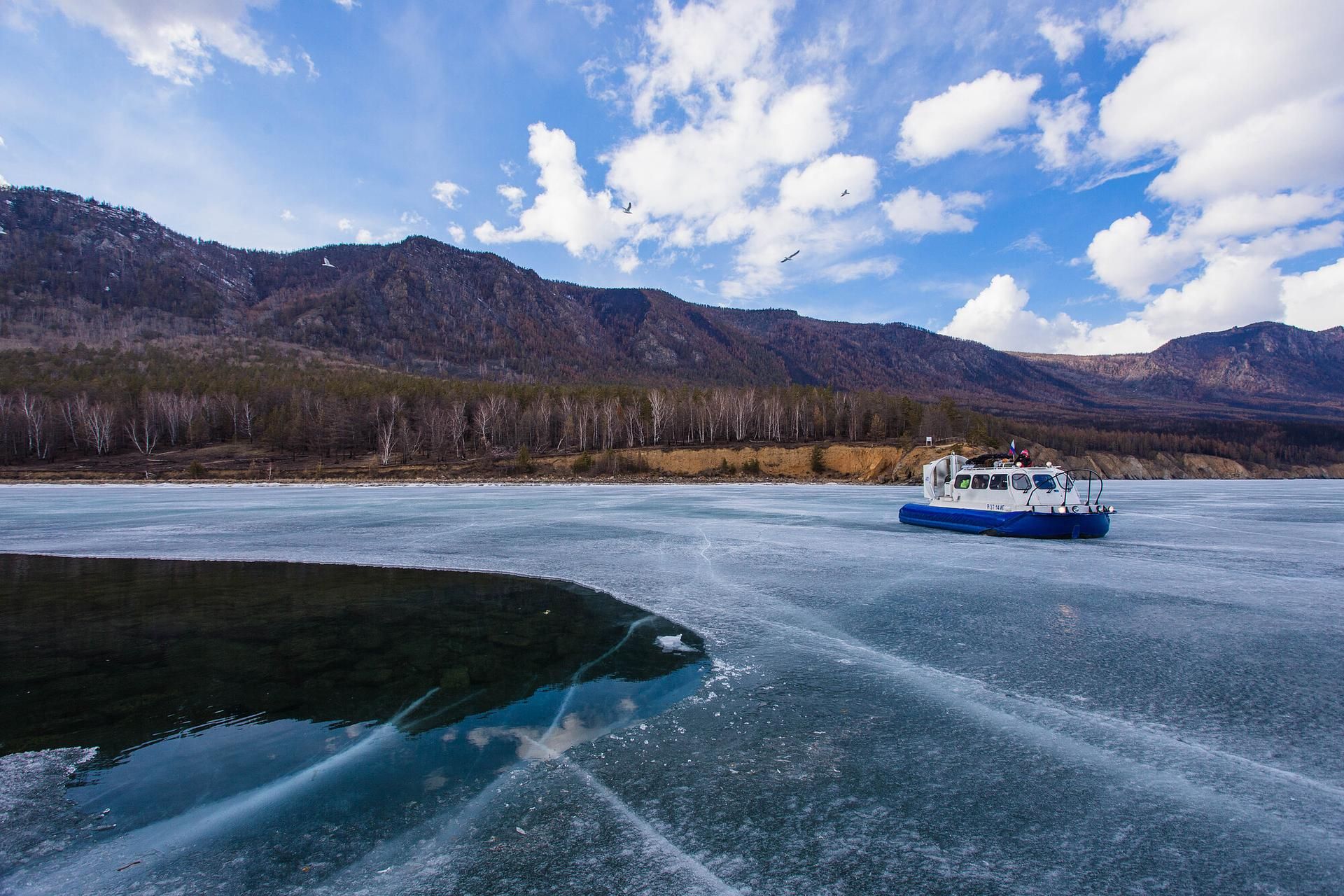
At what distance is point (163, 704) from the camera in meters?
6.75

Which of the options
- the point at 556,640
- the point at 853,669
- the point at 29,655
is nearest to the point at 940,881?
the point at 853,669

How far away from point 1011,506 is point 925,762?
20244 millimetres

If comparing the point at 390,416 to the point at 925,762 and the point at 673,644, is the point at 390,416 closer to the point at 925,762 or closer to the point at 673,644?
the point at 673,644

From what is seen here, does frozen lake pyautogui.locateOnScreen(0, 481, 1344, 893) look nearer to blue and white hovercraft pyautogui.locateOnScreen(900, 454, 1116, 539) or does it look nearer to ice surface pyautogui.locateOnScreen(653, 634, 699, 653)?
ice surface pyautogui.locateOnScreen(653, 634, 699, 653)

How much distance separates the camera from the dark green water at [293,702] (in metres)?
4.51

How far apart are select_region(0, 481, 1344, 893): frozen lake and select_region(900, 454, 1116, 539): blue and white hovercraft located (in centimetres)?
606

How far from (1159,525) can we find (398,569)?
28705 millimetres

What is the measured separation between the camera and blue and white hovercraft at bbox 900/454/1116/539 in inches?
838

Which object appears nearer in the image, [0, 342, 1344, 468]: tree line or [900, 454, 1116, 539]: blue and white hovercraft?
[900, 454, 1116, 539]: blue and white hovercraft

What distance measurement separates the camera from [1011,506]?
22938 millimetres

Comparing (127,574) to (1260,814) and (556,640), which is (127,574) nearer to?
(556,640)

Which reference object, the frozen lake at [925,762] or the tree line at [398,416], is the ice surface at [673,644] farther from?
the tree line at [398,416]

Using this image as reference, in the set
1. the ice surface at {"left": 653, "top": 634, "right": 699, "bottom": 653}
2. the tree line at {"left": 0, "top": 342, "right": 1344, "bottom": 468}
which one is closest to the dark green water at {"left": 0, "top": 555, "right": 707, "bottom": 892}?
the ice surface at {"left": 653, "top": 634, "right": 699, "bottom": 653}

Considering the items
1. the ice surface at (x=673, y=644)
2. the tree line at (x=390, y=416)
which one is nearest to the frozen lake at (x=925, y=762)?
the ice surface at (x=673, y=644)
